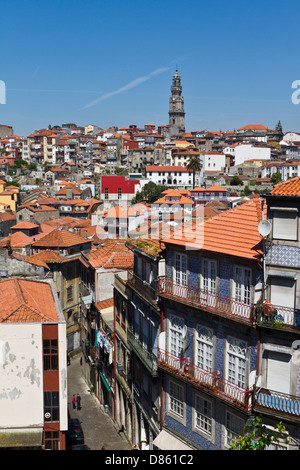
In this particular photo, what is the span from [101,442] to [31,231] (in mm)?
40816

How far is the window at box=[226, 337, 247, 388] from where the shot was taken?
1689 centimetres

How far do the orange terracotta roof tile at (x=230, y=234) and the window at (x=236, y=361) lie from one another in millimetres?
3053

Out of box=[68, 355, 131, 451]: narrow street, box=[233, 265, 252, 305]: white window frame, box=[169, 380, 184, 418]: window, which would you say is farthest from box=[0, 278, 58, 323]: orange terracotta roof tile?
box=[68, 355, 131, 451]: narrow street

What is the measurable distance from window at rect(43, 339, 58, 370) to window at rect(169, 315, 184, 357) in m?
4.93

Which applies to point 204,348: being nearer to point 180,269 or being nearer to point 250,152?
point 180,269

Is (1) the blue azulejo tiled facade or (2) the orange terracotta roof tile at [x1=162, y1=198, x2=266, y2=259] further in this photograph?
(2) the orange terracotta roof tile at [x1=162, y1=198, x2=266, y2=259]

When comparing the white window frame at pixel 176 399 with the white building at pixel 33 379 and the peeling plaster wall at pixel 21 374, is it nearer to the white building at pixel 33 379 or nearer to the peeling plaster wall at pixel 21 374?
the white building at pixel 33 379

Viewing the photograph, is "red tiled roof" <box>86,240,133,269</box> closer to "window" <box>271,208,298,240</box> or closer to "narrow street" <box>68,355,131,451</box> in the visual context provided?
"narrow street" <box>68,355,131,451</box>

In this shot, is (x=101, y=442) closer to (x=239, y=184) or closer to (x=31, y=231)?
(x=31, y=231)

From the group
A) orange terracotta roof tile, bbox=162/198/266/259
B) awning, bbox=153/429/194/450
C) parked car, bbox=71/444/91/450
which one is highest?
orange terracotta roof tile, bbox=162/198/266/259

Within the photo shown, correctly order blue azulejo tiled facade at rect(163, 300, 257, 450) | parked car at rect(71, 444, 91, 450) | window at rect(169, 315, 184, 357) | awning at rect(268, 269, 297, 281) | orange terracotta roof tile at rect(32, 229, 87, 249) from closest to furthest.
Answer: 1. awning at rect(268, 269, 297, 281)
2. blue azulejo tiled facade at rect(163, 300, 257, 450)
3. window at rect(169, 315, 184, 357)
4. parked car at rect(71, 444, 91, 450)
5. orange terracotta roof tile at rect(32, 229, 87, 249)

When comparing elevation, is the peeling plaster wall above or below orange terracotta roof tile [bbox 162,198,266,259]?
below

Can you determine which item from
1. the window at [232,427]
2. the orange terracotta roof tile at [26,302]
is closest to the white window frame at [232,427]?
the window at [232,427]

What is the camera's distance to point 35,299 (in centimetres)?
2572
